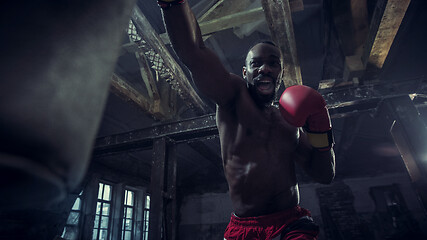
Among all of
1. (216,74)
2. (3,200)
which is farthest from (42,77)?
(216,74)

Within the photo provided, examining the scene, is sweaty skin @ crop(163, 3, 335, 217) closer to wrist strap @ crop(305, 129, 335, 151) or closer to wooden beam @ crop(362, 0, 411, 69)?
wrist strap @ crop(305, 129, 335, 151)

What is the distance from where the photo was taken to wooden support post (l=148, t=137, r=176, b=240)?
3229mm

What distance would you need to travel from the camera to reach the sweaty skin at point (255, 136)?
149 centimetres

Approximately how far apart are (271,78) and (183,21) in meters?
0.82

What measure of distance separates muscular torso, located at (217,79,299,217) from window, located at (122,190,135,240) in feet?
20.9

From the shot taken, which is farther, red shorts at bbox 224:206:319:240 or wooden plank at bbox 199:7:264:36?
wooden plank at bbox 199:7:264:36

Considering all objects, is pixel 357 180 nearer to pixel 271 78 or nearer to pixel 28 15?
pixel 271 78

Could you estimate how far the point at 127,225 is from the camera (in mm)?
7078

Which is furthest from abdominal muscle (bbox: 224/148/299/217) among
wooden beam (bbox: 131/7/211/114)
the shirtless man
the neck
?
wooden beam (bbox: 131/7/211/114)

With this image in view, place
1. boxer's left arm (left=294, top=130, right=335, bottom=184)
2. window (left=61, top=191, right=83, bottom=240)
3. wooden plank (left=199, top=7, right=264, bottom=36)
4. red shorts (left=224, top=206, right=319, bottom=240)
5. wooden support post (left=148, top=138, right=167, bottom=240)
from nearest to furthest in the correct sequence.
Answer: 1. red shorts (left=224, top=206, right=319, bottom=240)
2. boxer's left arm (left=294, top=130, right=335, bottom=184)
3. wooden plank (left=199, top=7, right=264, bottom=36)
4. wooden support post (left=148, top=138, right=167, bottom=240)
5. window (left=61, top=191, right=83, bottom=240)

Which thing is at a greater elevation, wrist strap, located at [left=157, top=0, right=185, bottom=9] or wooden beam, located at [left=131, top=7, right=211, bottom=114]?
wooden beam, located at [left=131, top=7, right=211, bottom=114]

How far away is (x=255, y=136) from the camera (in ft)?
5.45

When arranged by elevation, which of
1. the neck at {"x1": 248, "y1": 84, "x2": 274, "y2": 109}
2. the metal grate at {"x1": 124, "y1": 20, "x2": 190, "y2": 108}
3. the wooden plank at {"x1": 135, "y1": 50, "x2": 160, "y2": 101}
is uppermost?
the wooden plank at {"x1": 135, "y1": 50, "x2": 160, "y2": 101}

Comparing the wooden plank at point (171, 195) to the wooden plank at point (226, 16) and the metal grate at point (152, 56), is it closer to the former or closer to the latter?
the metal grate at point (152, 56)
